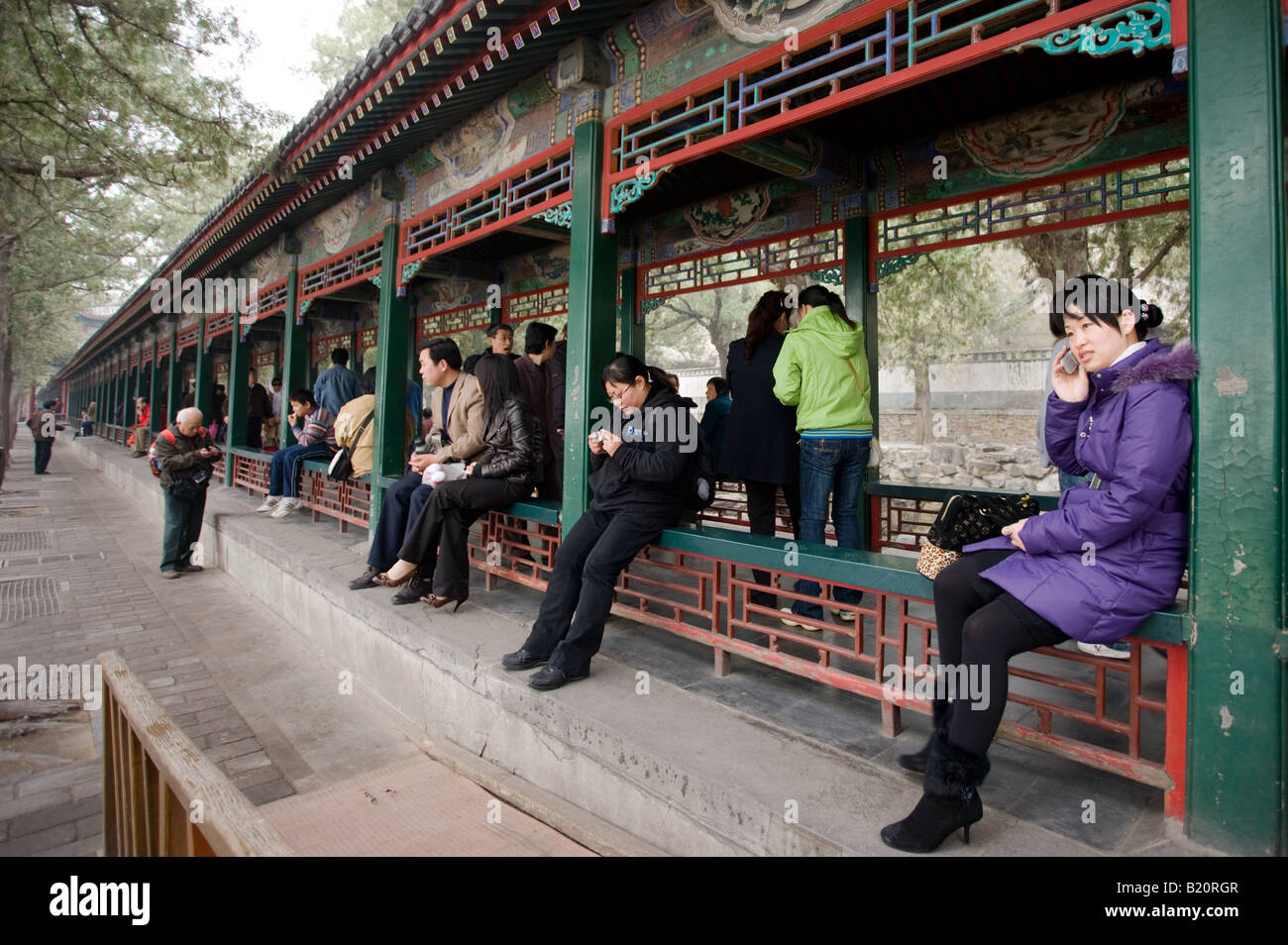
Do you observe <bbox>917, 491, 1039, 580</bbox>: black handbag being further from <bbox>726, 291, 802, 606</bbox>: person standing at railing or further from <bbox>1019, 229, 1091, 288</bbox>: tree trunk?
<bbox>1019, 229, 1091, 288</bbox>: tree trunk

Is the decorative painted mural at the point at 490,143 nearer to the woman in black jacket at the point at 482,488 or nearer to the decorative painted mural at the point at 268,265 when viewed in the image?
the woman in black jacket at the point at 482,488

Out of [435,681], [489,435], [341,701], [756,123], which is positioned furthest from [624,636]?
[756,123]

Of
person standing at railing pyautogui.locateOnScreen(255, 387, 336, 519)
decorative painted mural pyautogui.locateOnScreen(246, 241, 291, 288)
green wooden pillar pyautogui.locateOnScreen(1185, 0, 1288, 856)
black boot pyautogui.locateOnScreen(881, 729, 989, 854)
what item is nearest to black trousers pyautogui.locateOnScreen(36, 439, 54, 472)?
decorative painted mural pyautogui.locateOnScreen(246, 241, 291, 288)

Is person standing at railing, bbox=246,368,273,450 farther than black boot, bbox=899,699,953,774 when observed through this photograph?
Yes

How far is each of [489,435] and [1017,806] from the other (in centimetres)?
354

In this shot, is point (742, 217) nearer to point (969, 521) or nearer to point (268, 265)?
point (969, 521)

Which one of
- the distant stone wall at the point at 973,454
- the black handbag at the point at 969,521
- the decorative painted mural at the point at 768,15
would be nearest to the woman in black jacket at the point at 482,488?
the decorative painted mural at the point at 768,15

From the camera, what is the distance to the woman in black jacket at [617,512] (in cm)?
348

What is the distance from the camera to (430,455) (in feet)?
15.9

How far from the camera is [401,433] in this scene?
6656 mm

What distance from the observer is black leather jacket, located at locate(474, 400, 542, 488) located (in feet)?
15.1

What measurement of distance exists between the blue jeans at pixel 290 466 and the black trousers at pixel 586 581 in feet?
17.5

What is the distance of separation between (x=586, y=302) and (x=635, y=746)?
8.26ft

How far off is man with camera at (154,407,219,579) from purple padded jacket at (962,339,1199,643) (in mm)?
7618
